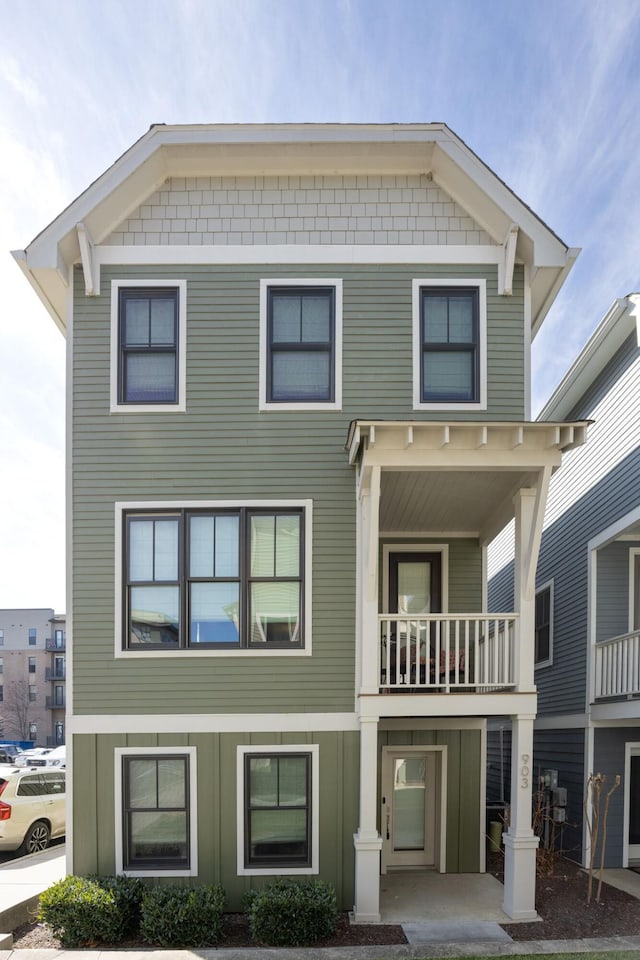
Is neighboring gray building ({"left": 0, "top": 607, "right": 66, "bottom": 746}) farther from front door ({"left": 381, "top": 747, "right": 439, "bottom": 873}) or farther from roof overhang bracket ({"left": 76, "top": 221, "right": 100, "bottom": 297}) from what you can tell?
roof overhang bracket ({"left": 76, "top": 221, "right": 100, "bottom": 297})

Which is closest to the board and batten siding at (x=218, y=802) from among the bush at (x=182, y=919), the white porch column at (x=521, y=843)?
the bush at (x=182, y=919)

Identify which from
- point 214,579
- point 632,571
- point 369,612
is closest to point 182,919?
point 214,579

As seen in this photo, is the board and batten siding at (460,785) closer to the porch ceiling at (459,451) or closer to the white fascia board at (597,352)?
the porch ceiling at (459,451)

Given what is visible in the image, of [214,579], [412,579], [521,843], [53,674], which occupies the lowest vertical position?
[53,674]

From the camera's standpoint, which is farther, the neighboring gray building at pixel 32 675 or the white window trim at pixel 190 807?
the neighboring gray building at pixel 32 675

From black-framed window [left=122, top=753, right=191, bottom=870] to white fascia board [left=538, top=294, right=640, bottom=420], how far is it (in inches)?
340

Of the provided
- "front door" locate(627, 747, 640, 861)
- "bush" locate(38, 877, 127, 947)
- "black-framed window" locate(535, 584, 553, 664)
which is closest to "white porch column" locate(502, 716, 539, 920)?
"front door" locate(627, 747, 640, 861)

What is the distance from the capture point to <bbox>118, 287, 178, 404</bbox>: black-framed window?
8.70 m

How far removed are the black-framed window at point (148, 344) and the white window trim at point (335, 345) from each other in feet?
3.69

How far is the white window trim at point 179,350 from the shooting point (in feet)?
28.2

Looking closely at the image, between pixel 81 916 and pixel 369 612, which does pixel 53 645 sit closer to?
pixel 81 916

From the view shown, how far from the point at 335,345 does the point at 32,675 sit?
2057 inches

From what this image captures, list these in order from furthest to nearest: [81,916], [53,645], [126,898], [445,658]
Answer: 1. [53,645]
2. [445,658]
3. [126,898]
4. [81,916]

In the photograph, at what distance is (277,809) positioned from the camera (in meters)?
8.14
